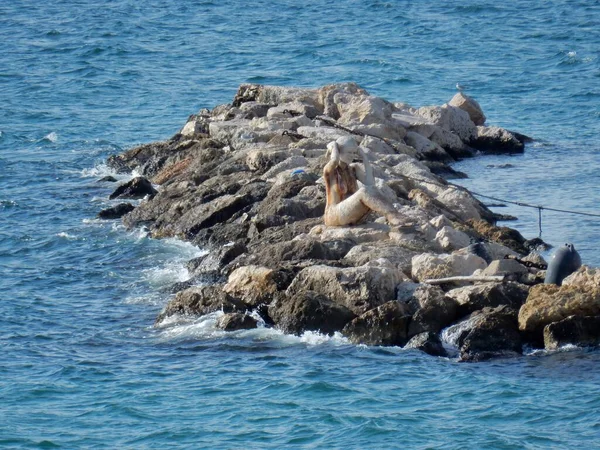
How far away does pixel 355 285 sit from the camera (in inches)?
659

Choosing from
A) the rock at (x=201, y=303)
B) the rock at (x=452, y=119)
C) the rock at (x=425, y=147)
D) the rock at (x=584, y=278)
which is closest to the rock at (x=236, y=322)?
the rock at (x=201, y=303)

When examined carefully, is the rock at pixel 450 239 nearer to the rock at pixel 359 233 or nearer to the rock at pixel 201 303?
the rock at pixel 359 233

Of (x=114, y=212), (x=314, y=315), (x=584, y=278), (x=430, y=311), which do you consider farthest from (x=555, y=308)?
(x=114, y=212)

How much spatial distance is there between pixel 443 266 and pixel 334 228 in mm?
2459

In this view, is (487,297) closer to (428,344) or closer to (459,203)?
(428,344)

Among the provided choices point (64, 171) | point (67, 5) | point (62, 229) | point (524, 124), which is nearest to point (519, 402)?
point (62, 229)

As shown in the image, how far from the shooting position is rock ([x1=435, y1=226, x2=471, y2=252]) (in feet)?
60.9

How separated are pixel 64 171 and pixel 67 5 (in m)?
27.1

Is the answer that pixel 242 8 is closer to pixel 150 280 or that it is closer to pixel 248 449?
pixel 150 280

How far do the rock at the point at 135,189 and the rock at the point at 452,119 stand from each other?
21.9ft

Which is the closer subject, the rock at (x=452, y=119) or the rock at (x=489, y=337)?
the rock at (x=489, y=337)

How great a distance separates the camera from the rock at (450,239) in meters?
18.6

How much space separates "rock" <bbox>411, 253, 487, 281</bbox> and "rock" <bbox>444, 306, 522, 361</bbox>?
1.38 metres

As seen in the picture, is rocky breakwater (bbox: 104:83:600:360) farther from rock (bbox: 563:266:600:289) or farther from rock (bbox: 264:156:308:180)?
rock (bbox: 563:266:600:289)
